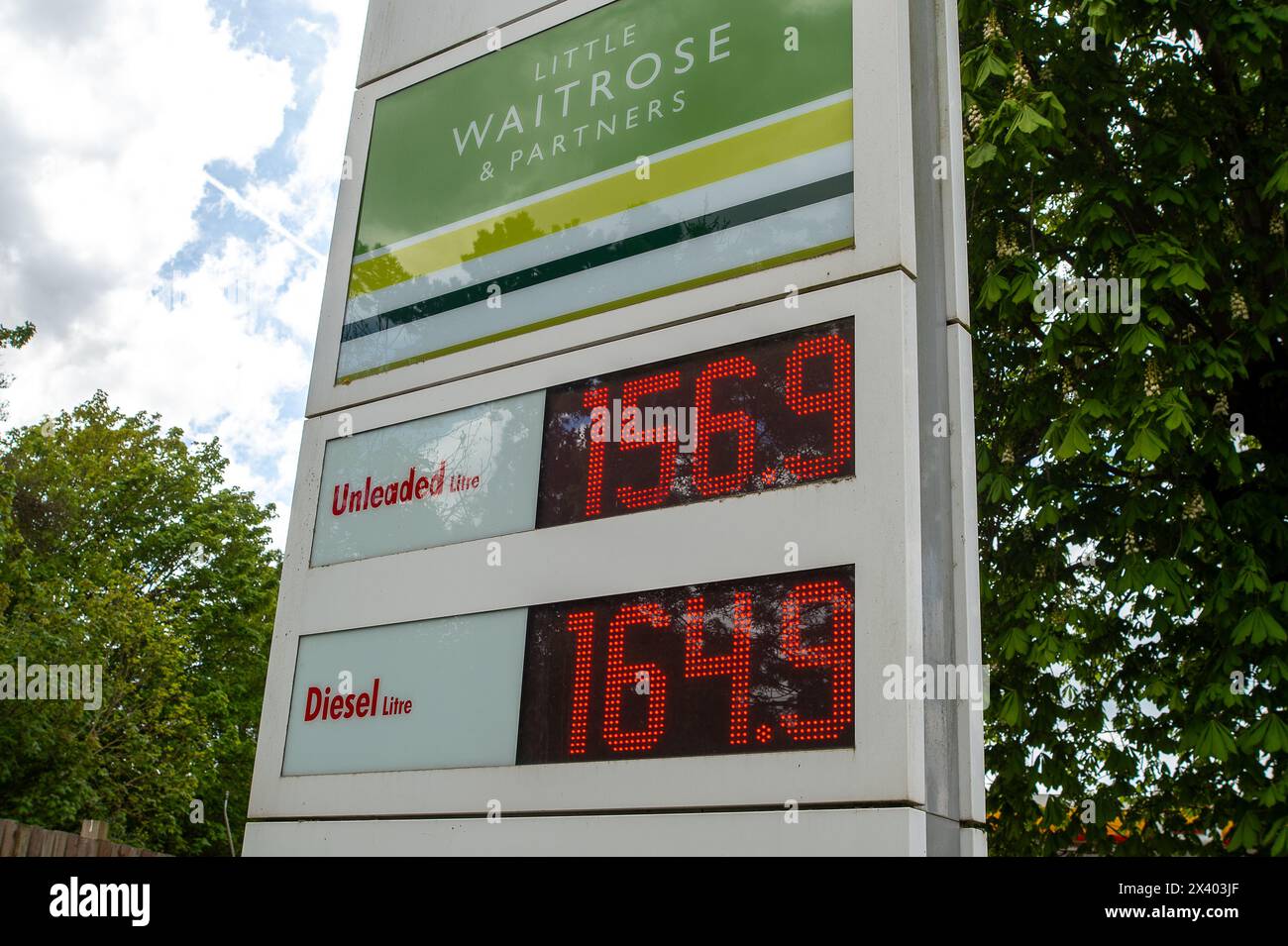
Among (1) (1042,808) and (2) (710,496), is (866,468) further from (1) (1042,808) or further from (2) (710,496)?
(1) (1042,808)

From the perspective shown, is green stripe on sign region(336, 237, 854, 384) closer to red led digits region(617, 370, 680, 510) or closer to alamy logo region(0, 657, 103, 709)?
red led digits region(617, 370, 680, 510)

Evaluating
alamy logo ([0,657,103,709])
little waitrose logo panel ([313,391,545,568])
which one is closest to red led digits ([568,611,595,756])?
little waitrose logo panel ([313,391,545,568])

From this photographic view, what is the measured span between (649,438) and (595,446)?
0.25 metres

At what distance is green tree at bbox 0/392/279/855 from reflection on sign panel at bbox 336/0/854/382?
49.0ft

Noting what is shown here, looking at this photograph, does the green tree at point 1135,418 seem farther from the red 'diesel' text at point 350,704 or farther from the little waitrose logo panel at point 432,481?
the red 'diesel' text at point 350,704

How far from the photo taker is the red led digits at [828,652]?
3758mm

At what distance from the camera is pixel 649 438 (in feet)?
14.9

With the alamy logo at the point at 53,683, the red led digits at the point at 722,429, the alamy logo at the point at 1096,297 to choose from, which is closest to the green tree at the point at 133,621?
the alamy logo at the point at 53,683

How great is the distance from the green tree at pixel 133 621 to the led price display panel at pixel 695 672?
1625 cm

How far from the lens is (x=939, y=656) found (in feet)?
12.9
